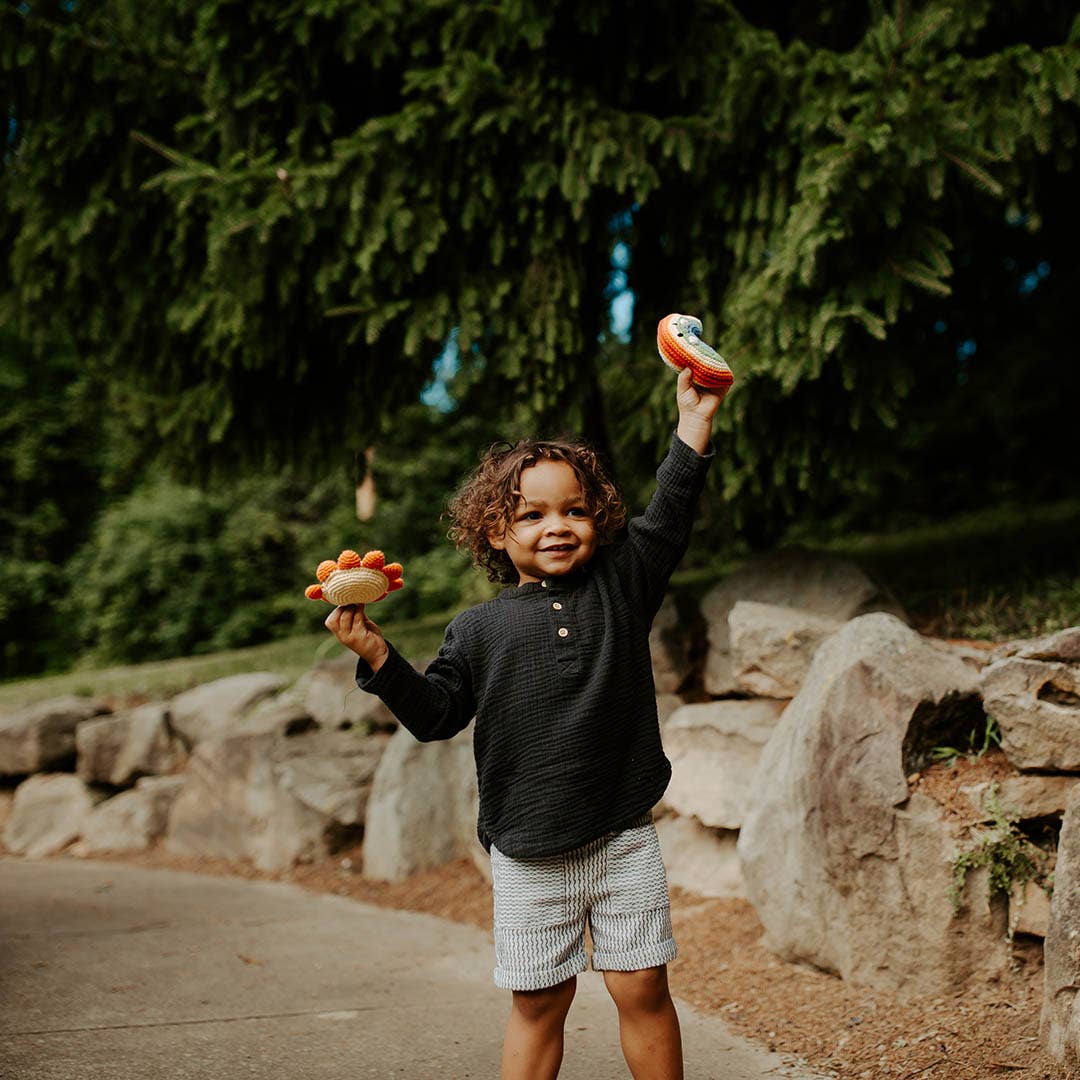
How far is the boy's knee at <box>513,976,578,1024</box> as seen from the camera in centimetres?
225

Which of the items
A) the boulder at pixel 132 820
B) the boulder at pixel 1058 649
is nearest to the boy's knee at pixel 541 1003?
the boulder at pixel 1058 649

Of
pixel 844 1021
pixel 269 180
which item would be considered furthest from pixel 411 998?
pixel 269 180

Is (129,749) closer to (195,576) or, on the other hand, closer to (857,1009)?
(857,1009)

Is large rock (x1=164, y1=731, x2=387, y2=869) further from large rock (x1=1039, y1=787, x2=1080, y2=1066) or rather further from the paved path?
large rock (x1=1039, y1=787, x2=1080, y2=1066)

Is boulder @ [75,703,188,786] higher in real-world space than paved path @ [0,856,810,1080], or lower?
lower

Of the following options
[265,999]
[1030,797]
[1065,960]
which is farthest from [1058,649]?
[265,999]

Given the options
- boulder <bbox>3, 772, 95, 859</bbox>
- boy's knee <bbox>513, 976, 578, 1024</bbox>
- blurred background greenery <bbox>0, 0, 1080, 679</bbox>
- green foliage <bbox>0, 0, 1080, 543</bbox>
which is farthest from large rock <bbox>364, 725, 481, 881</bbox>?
boy's knee <bbox>513, 976, 578, 1024</bbox>

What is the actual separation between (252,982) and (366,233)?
9.77 ft

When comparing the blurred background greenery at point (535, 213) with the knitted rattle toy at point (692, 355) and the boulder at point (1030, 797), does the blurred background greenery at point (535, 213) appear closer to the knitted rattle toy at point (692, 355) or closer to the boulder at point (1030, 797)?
the boulder at point (1030, 797)

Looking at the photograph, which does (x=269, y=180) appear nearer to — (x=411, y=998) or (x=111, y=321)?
(x=111, y=321)

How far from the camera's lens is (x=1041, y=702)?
119 inches

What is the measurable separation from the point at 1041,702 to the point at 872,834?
2.05 feet

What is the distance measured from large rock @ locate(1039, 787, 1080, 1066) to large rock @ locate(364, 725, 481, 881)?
3031 millimetres

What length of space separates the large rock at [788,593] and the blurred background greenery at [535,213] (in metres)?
0.24
